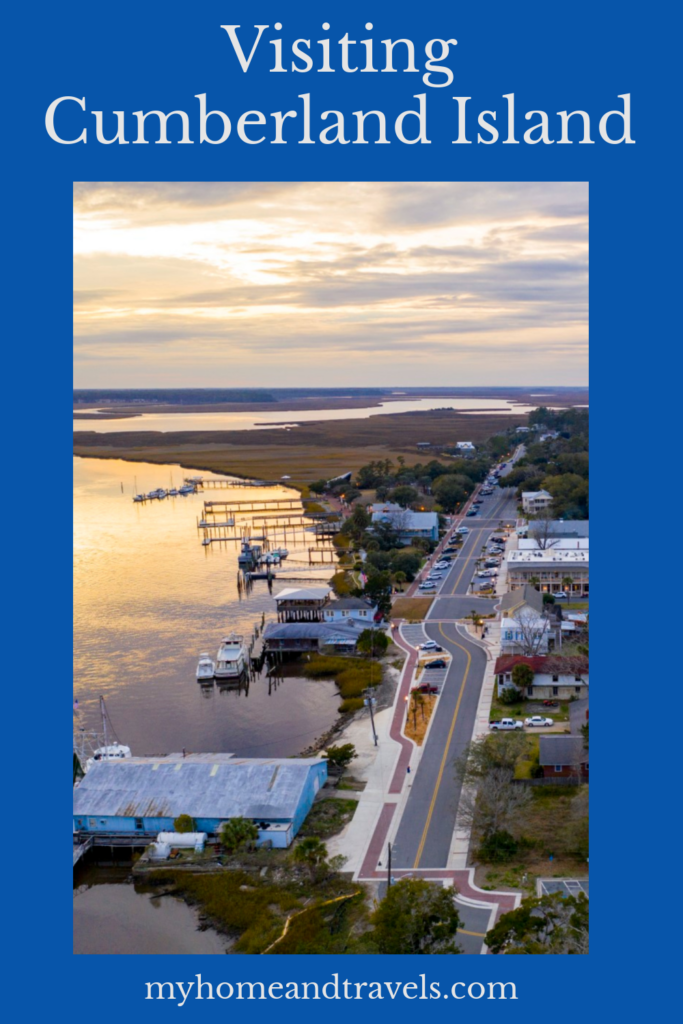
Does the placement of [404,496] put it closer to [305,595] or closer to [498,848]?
[305,595]

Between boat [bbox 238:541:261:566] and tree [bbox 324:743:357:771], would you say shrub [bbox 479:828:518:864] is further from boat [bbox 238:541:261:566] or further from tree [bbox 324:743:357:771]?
boat [bbox 238:541:261:566]

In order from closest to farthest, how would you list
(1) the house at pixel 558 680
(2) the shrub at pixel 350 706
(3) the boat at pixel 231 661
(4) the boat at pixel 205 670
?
(1) the house at pixel 558 680 → (2) the shrub at pixel 350 706 → (4) the boat at pixel 205 670 → (3) the boat at pixel 231 661

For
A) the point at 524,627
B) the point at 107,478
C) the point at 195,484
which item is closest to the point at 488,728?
the point at 524,627

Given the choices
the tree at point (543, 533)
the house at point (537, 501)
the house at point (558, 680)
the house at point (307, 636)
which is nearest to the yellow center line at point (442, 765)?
the house at point (558, 680)

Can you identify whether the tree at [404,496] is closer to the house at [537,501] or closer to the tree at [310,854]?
the house at [537,501]

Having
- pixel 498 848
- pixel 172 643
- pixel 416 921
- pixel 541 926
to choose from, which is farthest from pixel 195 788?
pixel 172 643

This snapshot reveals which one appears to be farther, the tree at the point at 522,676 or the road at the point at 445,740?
the tree at the point at 522,676

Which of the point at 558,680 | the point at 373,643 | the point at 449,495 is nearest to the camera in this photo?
the point at 558,680
